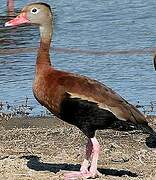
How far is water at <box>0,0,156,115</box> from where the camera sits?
14695 millimetres

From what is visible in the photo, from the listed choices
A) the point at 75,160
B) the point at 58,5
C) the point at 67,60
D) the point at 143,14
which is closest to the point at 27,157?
the point at 75,160

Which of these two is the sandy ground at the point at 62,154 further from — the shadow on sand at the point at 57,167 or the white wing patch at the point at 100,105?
the white wing patch at the point at 100,105

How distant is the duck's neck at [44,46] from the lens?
8.78 m

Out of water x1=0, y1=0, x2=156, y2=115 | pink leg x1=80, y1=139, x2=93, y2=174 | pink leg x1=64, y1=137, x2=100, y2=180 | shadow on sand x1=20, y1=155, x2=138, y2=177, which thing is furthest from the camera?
water x1=0, y1=0, x2=156, y2=115

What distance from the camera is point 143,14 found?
928 inches

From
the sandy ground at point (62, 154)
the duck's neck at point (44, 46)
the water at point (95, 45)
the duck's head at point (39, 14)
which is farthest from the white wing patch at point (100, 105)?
the water at point (95, 45)

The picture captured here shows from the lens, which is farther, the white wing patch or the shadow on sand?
the shadow on sand

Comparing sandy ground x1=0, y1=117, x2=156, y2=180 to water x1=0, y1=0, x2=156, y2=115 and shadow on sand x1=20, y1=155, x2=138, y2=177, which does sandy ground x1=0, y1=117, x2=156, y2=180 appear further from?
water x1=0, y1=0, x2=156, y2=115

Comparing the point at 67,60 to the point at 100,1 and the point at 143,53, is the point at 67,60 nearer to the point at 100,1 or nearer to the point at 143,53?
the point at 143,53

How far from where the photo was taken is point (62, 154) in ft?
32.1

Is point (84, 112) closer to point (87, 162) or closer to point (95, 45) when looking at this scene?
point (87, 162)

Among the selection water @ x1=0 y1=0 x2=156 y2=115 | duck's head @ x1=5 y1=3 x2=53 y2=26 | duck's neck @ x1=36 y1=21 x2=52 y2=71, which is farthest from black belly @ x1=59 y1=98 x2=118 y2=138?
water @ x1=0 y1=0 x2=156 y2=115

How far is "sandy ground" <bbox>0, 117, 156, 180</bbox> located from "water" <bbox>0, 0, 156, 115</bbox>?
89.3 inches

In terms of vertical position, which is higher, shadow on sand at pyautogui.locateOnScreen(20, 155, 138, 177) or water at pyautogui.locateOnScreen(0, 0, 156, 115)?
shadow on sand at pyautogui.locateOnScreen(20, 155, 138, 177)
